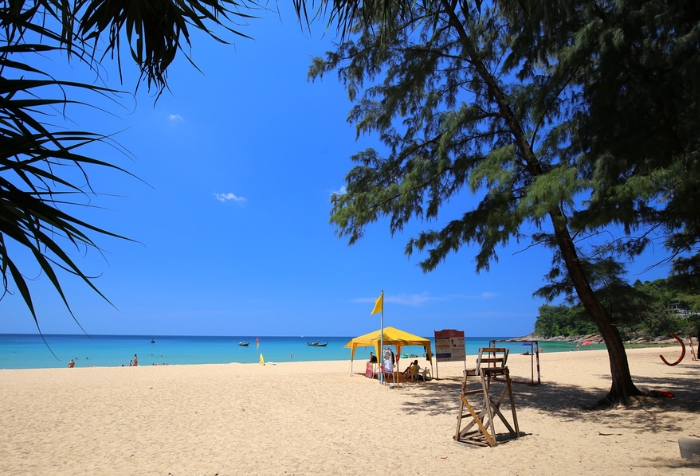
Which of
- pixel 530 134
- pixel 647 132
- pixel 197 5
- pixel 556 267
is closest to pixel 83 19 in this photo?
pixel 197 5

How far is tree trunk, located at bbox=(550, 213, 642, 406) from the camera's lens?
8.39 metres

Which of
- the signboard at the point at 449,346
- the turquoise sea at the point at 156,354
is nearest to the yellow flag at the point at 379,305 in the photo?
the signboard at the point at 449,346

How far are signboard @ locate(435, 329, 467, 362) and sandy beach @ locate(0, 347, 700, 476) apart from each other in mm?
1877

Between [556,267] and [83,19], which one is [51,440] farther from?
[556,267]

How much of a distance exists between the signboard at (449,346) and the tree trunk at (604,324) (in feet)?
16.1

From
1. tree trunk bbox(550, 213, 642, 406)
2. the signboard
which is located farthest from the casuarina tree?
the signboard

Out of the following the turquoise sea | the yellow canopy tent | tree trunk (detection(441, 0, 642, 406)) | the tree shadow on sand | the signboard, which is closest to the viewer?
the tree shadow on sand

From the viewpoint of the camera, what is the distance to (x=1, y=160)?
103 centimetres

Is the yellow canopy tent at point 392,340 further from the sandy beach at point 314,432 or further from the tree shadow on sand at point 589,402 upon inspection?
the sandy beach at point 314,432

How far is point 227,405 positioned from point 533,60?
9400mm

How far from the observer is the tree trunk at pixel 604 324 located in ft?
27.5

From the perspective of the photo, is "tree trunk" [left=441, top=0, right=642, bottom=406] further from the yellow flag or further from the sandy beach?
the yellow flag

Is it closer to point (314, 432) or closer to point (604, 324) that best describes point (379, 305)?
point (604, 324)

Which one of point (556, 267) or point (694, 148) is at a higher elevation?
point (694, 148)
